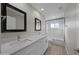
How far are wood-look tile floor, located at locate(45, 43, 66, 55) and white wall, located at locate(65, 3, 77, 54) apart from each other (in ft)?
0.30

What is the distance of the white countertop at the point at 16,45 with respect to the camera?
1.06 m

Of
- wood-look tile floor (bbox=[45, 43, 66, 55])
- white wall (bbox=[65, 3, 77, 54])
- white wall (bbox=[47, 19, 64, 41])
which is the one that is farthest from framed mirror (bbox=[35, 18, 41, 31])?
white wall (bbox=[65, 3, 77, 54])

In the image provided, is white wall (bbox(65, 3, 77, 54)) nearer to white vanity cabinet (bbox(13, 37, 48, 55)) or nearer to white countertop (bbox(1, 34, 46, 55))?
white vanity cabinet (bbox(13, 37, 48, 55))

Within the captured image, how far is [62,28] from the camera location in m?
1.22

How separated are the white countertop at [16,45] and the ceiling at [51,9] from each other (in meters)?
0.43

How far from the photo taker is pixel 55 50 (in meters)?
1.22

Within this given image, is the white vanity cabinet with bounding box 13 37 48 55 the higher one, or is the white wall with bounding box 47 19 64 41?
the white wall with bounding box 47 19 64 41

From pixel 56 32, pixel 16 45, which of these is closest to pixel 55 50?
pixel 56 32

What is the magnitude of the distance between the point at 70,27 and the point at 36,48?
0.66 meters

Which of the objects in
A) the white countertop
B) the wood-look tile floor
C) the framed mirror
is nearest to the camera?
the white countertop

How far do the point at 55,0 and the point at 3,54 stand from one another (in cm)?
109

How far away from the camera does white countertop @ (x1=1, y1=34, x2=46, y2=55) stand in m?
1.06
